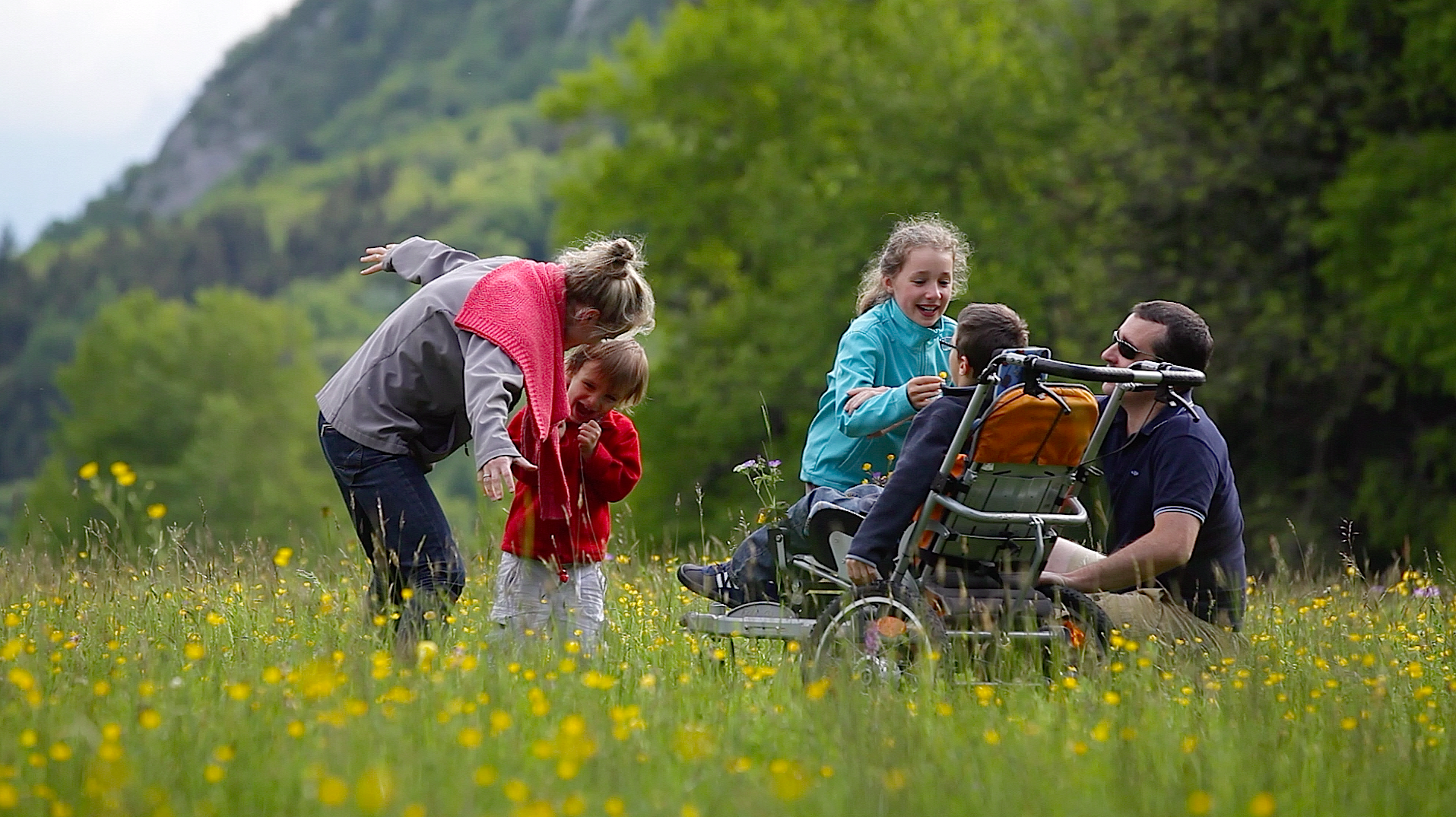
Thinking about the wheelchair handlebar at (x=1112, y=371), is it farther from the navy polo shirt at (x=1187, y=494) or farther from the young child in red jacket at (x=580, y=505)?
the young child in red jacket at (x=580, y=505)

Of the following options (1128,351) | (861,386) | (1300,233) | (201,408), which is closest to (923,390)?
(861,386)

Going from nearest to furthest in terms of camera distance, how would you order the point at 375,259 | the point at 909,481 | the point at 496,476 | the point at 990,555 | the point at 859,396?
1. the point at 496,476
2. the point at 909,481
3. the point at 990,555
4. the point at 859,396
5. the point at 375,259

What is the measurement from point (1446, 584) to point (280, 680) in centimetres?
512

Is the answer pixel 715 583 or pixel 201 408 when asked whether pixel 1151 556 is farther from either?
pixel 201 408

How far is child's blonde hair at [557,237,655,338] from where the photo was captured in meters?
4.91

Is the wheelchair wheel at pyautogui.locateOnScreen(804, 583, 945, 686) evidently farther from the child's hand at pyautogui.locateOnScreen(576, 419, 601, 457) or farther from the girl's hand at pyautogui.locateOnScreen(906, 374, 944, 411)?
the child's hand at pyautogui.locateOnScreen(576, 419, 601, 457)

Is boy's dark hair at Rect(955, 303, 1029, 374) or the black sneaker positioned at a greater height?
boy's dark hair at Rect(955, 303, 1029, 374)

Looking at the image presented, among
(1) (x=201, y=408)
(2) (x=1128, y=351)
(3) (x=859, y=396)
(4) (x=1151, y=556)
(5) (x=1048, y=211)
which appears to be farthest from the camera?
(1) (x=201, y=408)

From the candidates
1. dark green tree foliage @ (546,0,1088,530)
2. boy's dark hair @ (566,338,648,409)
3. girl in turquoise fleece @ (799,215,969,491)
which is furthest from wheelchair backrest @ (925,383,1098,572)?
dark green tree foliage @ (546,0,1088,530)

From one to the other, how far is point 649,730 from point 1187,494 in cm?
216

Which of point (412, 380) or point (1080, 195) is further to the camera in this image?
point (1080, 195)

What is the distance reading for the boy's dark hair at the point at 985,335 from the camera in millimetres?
4645

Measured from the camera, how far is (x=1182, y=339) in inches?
207

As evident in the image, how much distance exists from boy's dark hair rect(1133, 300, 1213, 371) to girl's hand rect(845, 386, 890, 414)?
990 millimetres
